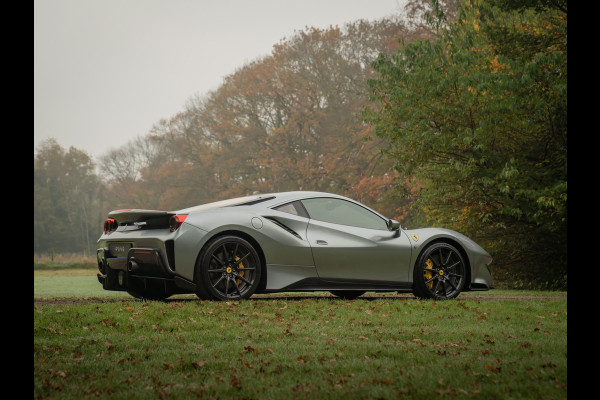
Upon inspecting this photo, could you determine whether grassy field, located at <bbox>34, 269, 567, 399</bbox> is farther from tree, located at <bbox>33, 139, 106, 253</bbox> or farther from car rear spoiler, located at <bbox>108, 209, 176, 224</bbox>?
tree, located at <bbox>33, 139, 106, 253</bbox>

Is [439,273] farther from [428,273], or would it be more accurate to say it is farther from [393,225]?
[393,225]

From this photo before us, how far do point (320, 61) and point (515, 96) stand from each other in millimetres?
22215

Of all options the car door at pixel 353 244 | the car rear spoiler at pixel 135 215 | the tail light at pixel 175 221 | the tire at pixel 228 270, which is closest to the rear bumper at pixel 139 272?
the tire at pixel 228 270

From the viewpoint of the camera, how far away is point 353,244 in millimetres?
9102

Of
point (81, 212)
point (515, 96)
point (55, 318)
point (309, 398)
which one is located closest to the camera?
point (309, 398)

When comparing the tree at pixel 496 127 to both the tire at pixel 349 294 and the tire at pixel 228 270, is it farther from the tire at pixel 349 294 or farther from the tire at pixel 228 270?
the tire at pixel 228 270

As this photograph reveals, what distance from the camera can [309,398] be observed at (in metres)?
3.98

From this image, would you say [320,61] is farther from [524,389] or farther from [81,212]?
[81,212]

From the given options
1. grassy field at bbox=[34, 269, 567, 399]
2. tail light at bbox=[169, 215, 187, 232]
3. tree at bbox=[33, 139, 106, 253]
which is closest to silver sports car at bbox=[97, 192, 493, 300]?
tail light at bbox=[169, 215, 187, 232]

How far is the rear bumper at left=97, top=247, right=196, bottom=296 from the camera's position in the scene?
8.28 m

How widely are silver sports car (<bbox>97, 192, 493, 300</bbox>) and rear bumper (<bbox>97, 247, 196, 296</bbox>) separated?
1cm

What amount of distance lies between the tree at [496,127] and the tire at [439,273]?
5095 mm
